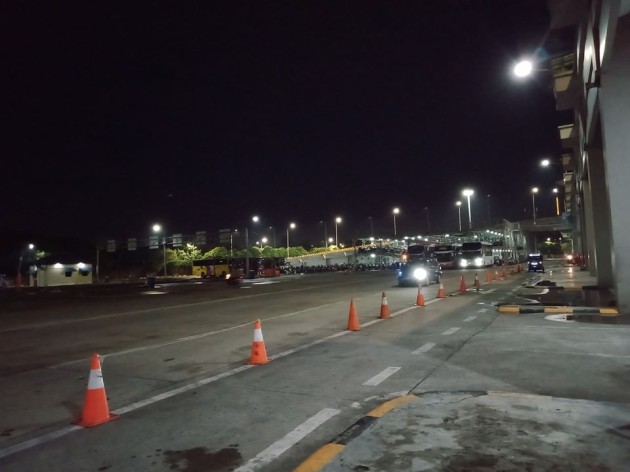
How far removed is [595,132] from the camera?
1758 cm

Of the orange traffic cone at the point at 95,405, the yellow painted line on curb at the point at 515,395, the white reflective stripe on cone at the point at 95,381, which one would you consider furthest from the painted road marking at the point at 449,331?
the white reflective stripe on cone at the point at 95,381

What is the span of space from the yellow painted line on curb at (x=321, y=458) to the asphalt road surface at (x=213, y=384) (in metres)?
0.14

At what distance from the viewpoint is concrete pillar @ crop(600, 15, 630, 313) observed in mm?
13461

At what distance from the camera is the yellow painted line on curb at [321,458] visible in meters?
4.42

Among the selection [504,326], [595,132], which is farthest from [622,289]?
[595,132]

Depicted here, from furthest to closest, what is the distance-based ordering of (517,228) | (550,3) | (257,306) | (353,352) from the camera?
(517,228) → (257,306) → (550,3) → (353,352)

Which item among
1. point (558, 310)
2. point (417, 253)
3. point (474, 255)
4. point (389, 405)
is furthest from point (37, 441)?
point (474, 255)

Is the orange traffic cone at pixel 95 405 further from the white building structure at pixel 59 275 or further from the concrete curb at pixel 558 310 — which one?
the white building structure at pixel 59 275

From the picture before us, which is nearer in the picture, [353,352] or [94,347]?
[353,352]

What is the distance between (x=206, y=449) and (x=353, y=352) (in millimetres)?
5290

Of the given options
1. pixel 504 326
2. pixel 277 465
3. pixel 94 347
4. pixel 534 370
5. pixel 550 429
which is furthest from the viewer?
pixel 504 326

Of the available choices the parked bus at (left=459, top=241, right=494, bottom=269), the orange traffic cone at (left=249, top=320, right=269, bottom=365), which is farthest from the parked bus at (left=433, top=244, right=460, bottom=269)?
the orange traffic cone at (left=249, top=320, right=269, bottom=365)

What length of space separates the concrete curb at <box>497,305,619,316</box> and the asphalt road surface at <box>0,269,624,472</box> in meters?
0.64

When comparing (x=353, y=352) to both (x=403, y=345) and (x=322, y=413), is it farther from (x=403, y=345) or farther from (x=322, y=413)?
(x=322, y=413)
